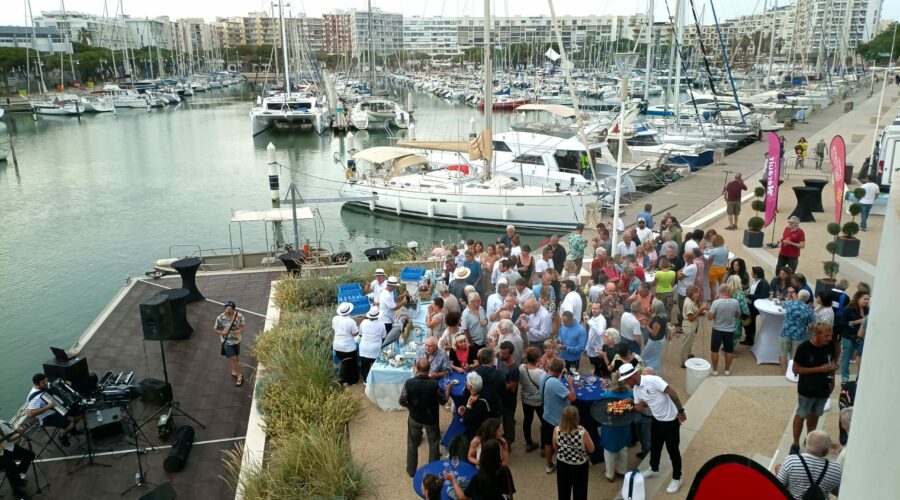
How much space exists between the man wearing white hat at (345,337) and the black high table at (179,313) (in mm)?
3593

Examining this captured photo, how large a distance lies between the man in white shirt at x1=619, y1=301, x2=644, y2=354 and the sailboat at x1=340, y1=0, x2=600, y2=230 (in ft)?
47.6

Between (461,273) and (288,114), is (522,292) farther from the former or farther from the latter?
(288,114)

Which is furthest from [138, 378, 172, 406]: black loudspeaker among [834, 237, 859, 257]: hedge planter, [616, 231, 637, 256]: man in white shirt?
[834, 237, 859, 257]: hedge planter

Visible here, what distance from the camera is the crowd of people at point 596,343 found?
6691 millimetres

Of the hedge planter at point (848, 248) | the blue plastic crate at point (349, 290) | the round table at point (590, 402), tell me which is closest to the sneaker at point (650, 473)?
the round table at point (590, 402)

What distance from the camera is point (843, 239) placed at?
14.0 metres

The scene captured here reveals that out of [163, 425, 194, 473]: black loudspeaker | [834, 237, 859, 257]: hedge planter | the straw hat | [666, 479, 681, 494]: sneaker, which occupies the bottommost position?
[163, 425, 194, 473]: black loudspeaker

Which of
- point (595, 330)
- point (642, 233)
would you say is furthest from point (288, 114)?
point (595, 330)

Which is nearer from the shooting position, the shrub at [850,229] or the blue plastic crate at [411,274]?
the blue plastic crate at [411,274]

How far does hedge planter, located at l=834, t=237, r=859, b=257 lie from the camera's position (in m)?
13.9

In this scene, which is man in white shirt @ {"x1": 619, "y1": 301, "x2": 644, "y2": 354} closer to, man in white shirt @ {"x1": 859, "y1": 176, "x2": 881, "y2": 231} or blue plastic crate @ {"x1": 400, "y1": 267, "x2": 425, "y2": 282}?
blue plastic crate @ {"x1": 400, "y1": 267, "x2": 425, "y2": 282}

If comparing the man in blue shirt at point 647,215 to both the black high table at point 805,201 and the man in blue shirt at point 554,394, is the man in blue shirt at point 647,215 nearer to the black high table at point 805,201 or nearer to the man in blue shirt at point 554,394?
the black high table at point 805,201

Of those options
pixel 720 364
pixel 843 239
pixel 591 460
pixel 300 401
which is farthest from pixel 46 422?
pixel 843 239

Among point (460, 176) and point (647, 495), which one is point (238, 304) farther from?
point (460, 176)
